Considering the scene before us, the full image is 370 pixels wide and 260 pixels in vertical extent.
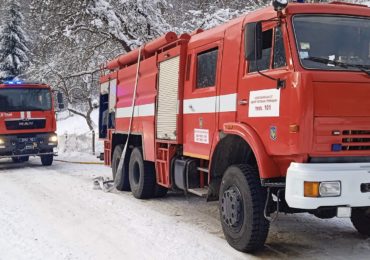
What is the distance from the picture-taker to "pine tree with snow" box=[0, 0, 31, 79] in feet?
130

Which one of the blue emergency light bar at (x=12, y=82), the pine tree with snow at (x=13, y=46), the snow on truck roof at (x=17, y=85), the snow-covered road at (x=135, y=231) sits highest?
the pine tree with snow at (x=13, y=46)

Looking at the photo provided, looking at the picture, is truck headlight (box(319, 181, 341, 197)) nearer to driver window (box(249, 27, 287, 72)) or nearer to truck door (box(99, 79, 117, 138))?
driver window (box(249, 27, 287, 72))

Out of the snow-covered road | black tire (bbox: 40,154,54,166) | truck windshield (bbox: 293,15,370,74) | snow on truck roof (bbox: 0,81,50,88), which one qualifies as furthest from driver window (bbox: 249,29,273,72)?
snow on truck roof (bbox: 0,81,50,88)

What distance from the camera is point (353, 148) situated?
16.5 feet

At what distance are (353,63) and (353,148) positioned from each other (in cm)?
93

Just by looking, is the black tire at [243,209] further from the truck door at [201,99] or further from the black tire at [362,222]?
the black tire at [362,222]

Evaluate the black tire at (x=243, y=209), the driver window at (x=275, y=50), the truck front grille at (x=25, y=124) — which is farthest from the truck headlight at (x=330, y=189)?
the truck front grille at (x=25, y=124)

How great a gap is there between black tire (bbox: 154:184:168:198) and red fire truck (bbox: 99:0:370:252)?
1919 millimetres

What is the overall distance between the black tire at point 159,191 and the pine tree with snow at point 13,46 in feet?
108

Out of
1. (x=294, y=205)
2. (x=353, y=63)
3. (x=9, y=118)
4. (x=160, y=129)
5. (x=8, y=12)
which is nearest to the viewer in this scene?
(x=294, y=205)

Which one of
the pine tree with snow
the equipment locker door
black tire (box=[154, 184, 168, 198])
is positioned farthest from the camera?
the pine tree with snow

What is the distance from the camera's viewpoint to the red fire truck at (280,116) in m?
4.89

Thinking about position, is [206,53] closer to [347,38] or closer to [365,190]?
[347,38]

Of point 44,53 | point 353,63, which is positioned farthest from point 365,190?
point 44,53
